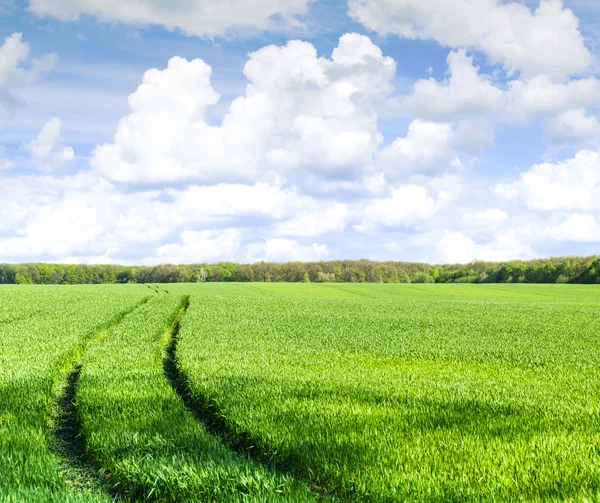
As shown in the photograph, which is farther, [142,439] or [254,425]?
[254,425]

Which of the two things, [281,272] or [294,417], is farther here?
[281,272]

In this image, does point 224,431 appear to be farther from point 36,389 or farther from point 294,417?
point 36,389

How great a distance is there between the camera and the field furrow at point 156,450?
22.9 feet

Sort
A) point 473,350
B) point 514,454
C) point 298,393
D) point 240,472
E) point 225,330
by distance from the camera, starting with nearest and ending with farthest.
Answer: point 240,472 < point 514,454 < point 298,393 < point 473,350 < point 225,330

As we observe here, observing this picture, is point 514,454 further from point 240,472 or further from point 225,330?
point 225,330

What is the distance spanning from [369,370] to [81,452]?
8.99 m

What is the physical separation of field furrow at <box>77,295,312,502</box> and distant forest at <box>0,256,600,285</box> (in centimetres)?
11865

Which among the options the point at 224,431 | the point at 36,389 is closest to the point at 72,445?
the point at 224,431

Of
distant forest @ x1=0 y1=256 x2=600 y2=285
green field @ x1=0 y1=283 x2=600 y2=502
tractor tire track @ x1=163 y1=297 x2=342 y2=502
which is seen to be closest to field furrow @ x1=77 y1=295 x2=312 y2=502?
green field @ x1=0 y1=283 x2=600 y2=502

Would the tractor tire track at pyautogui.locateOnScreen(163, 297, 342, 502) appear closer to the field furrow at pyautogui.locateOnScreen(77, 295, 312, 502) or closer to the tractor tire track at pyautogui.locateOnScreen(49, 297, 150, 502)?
the field furrow at pyautogui.locateOnScreen(77, 295, 312, 502)

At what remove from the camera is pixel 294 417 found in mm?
10008

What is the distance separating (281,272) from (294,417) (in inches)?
5004

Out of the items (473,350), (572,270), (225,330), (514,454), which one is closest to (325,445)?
(514,454)

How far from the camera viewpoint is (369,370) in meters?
16.1
